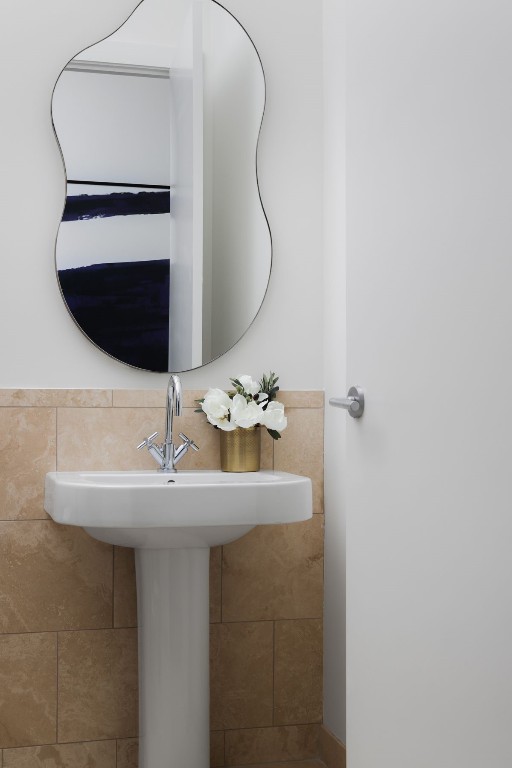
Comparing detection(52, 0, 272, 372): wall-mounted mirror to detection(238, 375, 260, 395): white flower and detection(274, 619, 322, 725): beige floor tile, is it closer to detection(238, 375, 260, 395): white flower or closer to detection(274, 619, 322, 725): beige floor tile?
detection(238, 375, 260, 395): white flower

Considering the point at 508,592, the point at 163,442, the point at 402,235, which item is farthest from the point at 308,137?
the point at 508,592

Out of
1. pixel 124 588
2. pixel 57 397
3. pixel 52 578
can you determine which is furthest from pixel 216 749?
pixel 57 397

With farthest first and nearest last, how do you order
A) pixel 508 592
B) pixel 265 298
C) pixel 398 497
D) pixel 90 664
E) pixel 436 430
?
1. pixel 265 298
2. pixel 90 664
3. pixel 398 497
4. pixel 436 430
5. pixel 508 592

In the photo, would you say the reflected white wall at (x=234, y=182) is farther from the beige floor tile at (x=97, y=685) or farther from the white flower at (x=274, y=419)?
the beige floor tile at (x=97, y=685)

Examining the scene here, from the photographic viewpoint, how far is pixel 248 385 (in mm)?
2254

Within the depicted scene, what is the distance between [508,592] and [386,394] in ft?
1.18

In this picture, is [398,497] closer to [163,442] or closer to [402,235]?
[402,235]

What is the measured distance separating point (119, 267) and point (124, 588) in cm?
86

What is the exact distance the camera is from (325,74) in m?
2.44

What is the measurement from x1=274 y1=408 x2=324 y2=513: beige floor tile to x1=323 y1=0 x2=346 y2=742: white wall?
1.1 inches

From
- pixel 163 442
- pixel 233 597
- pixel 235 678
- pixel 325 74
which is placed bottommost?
pixel 235 678

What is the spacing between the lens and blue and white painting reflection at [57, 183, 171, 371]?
2.25m

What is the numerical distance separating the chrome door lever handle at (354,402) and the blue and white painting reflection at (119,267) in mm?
1152

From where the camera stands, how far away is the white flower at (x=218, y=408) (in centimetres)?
220
